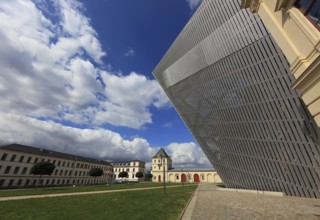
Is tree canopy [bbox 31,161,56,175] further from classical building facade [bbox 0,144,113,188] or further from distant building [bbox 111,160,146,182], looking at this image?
distant building [bbox 111,160,146,182]

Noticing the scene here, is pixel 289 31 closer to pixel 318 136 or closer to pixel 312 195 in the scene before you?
pixel 318 136

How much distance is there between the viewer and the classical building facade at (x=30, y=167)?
48.0m

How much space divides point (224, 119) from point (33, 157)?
5934cm

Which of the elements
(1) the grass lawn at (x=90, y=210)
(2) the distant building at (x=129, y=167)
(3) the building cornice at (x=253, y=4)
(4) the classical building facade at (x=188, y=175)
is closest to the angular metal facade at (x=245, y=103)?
(3) the building cornice at (x=253, y=4)

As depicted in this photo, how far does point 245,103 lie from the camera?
790 inches

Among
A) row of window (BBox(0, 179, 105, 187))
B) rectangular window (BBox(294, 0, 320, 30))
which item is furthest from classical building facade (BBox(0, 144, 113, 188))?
rectangular window (BBox(294, 0, 320, 30))

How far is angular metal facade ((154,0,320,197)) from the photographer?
1648 cm

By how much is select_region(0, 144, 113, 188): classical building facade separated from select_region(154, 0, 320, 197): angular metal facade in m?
48.0

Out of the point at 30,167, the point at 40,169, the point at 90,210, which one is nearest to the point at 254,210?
the point at 90,210

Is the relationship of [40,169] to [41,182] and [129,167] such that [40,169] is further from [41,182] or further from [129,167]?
[129,167]

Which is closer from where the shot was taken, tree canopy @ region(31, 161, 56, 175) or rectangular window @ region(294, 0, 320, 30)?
rectangular window @ region(294, 0, 320, 30)

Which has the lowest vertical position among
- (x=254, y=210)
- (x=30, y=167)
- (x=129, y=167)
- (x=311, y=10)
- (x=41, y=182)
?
(x=254, y=210)

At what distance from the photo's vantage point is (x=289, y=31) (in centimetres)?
772

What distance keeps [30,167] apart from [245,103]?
6260cm
